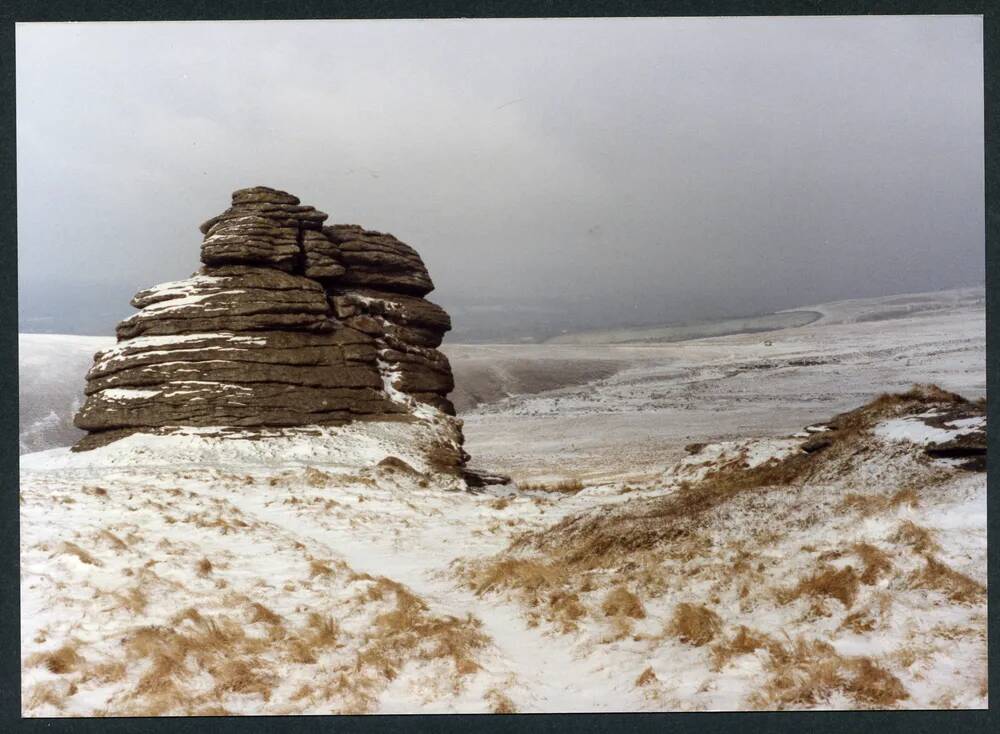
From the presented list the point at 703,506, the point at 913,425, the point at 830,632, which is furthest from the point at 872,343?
the point at 830,632

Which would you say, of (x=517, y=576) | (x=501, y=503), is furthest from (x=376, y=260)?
(x=517, y=576)

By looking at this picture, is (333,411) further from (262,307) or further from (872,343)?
(872,343)

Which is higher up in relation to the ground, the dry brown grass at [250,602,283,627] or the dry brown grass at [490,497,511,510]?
the dry brown grass at [250,602,283,627]

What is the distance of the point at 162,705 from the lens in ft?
22.3

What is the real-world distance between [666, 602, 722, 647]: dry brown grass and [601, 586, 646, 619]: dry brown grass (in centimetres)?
35

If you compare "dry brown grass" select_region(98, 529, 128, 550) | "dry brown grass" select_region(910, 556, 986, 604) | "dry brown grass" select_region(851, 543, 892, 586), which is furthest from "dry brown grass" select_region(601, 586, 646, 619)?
"dry brown grass" select_region(98, 529, 128, 550)

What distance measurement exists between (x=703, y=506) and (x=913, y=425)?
10.1ft

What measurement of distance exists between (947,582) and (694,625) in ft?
8.89

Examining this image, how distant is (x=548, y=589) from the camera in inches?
313

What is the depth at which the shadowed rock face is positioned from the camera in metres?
17.1

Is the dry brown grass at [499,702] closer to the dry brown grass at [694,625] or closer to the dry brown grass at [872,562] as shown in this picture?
the dry brown grass at [694,625]

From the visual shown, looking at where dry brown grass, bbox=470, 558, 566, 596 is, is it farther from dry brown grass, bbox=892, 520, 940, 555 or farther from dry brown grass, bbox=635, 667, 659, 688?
dry brown grass, bbox=892, 520, 940, 555

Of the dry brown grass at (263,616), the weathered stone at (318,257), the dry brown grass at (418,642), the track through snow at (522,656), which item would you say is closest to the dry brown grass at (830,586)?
the track through snow at (522,656)

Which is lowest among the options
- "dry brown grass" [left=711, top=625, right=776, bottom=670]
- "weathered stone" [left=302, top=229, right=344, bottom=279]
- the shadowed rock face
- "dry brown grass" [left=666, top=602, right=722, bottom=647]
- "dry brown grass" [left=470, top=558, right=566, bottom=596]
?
"dry brown grass" [left=711, top=625, right=776, bottom=670]
